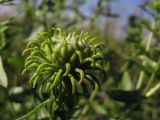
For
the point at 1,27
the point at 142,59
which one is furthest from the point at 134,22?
the point at 1,27

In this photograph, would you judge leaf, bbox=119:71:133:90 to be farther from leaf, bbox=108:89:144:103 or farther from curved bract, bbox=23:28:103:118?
curved bract, bbox=23:28:103:118

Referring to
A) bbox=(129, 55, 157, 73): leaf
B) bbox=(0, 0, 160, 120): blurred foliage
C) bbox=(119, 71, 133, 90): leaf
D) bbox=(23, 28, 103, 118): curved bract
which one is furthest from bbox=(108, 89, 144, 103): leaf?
bbox=(23, 28, 103, 118): curved bract

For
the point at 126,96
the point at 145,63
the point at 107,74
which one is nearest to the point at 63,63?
the point at 126,96

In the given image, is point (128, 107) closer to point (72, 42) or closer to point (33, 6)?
point (72, 42)

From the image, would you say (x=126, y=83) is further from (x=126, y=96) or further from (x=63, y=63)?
(x=63, y=63)

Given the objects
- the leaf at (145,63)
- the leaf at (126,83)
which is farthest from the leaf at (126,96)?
the leaf at (126,83)

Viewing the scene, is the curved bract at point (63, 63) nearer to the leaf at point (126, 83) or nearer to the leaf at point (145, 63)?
the leaf at point (145, 63)
